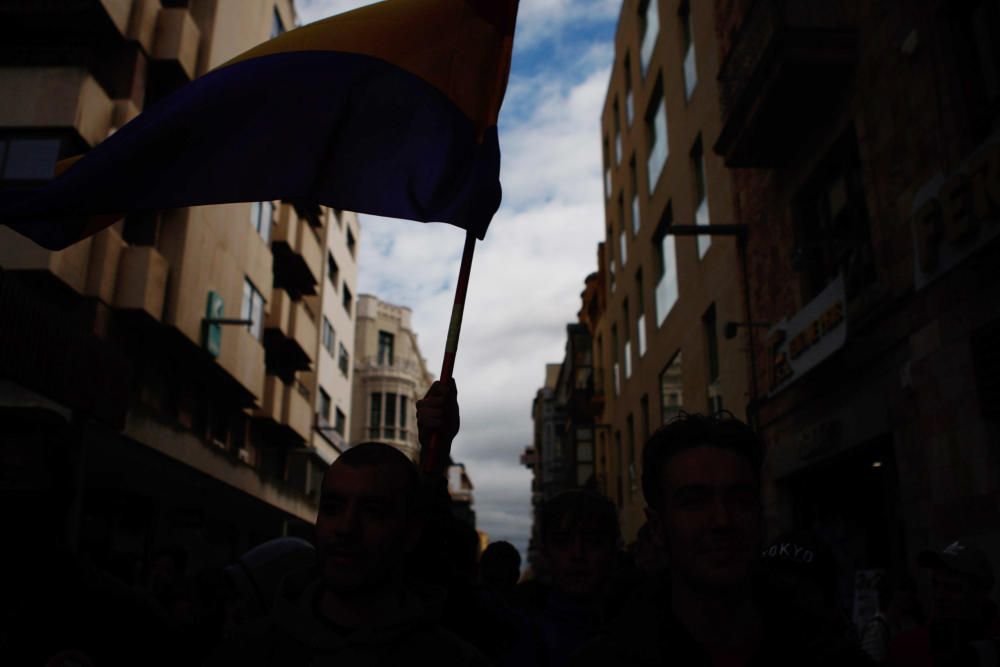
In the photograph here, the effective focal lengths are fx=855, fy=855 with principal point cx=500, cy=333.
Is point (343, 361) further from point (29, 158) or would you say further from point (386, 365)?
point (29, 158)

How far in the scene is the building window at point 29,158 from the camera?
48.9 feet

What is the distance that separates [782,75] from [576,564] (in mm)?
8766

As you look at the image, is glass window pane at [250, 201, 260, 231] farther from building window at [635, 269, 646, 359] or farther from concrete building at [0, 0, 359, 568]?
building window at [635, 269, 646, 359]

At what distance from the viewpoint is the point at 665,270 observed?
21.4 meters

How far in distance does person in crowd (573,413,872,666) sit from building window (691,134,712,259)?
581 inches

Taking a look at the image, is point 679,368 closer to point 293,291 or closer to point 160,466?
point 160,466

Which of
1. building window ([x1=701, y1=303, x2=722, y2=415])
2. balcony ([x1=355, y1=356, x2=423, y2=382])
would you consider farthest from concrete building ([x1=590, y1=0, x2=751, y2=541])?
balcony ([x1=355, y1=356, x2=423, y2=382])

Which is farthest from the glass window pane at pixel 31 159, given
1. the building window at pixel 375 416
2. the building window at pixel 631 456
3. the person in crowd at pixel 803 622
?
the building window at pixel 375 416

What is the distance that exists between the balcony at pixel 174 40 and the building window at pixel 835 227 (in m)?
12.6

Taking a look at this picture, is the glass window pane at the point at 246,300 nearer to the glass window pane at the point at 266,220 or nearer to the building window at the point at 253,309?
the building window at the point at 253,309

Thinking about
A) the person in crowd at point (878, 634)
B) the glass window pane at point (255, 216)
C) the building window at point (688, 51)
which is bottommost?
the person in crowd at point (878, 634)

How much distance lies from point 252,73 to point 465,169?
1.11m

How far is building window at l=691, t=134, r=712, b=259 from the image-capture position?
16.9 meters

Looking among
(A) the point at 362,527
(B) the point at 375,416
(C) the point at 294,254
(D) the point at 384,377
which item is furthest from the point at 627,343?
(D) the point at 384,377
